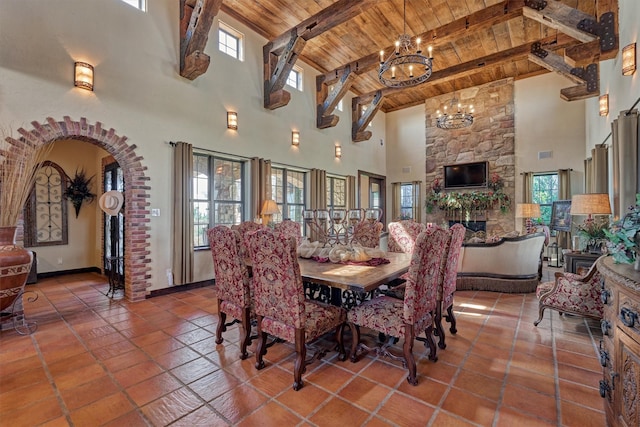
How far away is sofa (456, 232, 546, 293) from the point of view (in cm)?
432

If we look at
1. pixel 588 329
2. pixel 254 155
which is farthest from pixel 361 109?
pixel 588 329

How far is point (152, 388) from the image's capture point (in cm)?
205

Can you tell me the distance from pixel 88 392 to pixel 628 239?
3.29 m

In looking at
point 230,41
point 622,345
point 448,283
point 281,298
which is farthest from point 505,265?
point 230,41

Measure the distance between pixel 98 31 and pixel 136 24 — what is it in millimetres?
533

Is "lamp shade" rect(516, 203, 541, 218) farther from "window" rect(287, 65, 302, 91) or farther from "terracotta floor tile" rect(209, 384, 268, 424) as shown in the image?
"terracotta floor tile" rect(209, 384, 268, 424)

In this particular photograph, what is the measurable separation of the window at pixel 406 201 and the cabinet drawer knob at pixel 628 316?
330 inches

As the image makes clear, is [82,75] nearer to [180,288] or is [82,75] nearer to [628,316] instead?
[180,288]

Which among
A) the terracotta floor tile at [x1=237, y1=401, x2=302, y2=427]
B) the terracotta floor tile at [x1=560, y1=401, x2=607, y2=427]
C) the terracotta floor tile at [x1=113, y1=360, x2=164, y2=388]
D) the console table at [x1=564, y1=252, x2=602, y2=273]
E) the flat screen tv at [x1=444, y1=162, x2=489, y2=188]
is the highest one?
the flat screen tv at [x1=444, y1=162, x2=489, y2=188]

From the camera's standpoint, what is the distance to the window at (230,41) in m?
5.16

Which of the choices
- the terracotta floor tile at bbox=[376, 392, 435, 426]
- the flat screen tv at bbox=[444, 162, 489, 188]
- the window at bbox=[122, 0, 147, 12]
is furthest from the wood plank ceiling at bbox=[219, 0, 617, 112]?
the terracotta floor tile at bbox=[376, 392, 435, 426]

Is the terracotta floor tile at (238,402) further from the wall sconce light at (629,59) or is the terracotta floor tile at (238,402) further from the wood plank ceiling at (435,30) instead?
the wood plank ceiling at (435,30)

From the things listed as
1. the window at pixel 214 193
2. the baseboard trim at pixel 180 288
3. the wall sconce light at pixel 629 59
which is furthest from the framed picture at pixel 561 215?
the baseboard trim at pixel 180 288

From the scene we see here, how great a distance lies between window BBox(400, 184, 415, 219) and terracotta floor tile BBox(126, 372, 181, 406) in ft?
27.8
